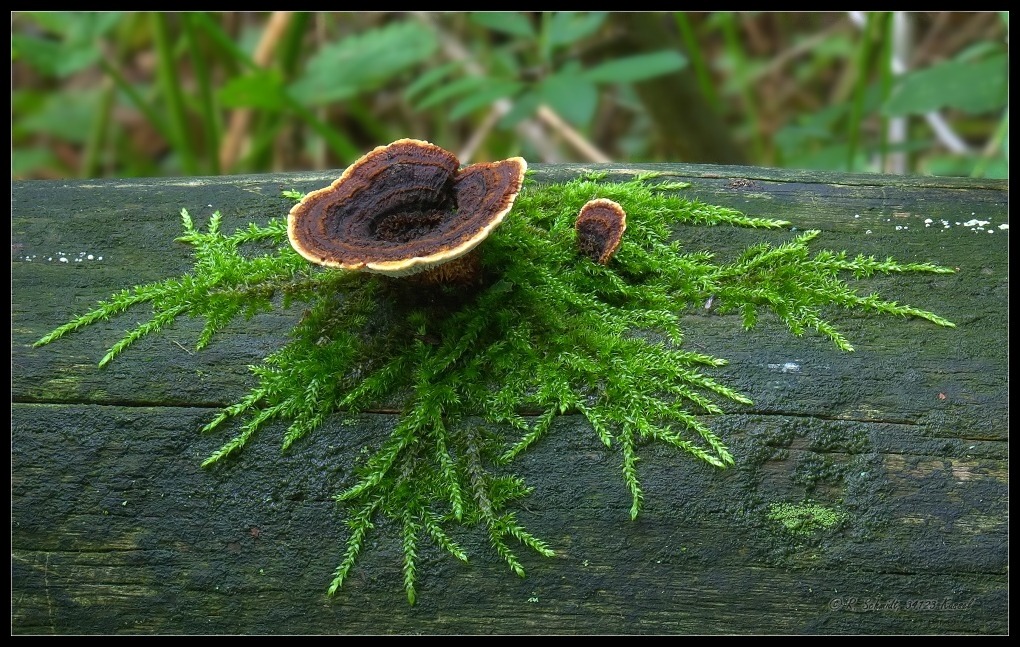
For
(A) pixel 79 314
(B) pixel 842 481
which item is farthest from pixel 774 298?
(A) pixel 79 314

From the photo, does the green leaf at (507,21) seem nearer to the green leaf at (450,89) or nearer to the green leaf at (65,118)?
the green leaf at (450,89)

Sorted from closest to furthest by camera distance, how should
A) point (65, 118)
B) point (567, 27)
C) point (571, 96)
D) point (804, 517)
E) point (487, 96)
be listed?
1. point (804, 517)
2. point (571, 96)
3. point (487, 96)
4. point (567, 27)
5. point (65, 118)

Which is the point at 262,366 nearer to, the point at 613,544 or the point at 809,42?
the point at 613,544

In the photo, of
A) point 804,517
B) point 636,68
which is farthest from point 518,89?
point 804,517

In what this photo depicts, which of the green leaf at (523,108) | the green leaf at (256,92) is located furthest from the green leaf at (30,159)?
the green leaf at (523,108)

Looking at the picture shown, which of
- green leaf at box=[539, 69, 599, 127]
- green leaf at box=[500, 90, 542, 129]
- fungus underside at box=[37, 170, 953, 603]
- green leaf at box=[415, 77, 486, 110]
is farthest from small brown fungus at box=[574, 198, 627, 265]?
green leaf at box=[415, 77, 486, 110]

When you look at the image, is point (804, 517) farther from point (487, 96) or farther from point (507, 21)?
point (507, 21)

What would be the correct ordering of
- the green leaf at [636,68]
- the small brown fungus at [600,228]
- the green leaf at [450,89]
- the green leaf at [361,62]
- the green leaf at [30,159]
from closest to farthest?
the small brown fungus at [600,228]
the green leaf at [636,68]
the green leaf at [450,89]
the green leaf at [361,62]
the green leaf at [30,159]
